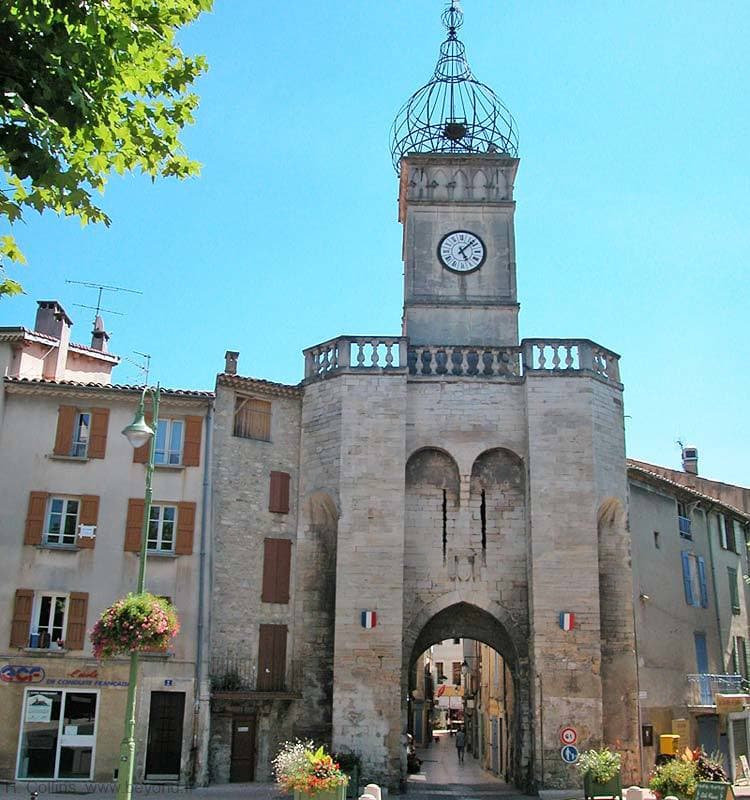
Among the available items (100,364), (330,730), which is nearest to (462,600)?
(330,730)

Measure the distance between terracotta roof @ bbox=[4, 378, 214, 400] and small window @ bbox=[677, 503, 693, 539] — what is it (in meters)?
14.8

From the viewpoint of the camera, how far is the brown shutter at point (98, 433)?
75.5 feet

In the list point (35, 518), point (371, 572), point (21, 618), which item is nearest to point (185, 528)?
point (35, 518)

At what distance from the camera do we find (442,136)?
1139 inches

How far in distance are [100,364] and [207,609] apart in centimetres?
1053

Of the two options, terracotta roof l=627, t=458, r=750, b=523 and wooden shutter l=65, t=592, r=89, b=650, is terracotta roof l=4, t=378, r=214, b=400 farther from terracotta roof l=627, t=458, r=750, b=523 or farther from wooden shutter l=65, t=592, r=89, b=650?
terracotta roof l=627, t=458, r=750, b=523

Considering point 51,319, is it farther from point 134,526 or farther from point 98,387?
point 134,526

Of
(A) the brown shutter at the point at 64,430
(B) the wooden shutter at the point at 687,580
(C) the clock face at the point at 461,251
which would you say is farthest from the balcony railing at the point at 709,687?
(A) the brown shutter at the point at 64,430

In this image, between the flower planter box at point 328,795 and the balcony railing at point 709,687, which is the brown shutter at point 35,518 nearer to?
the flower planter box at point 328,795

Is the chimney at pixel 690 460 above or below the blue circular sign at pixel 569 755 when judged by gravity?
above

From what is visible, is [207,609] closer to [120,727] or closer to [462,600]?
[120,727]

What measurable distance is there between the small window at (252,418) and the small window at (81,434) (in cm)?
365

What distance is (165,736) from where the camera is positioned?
21703 millimetres

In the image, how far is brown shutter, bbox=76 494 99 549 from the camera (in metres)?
22.2
